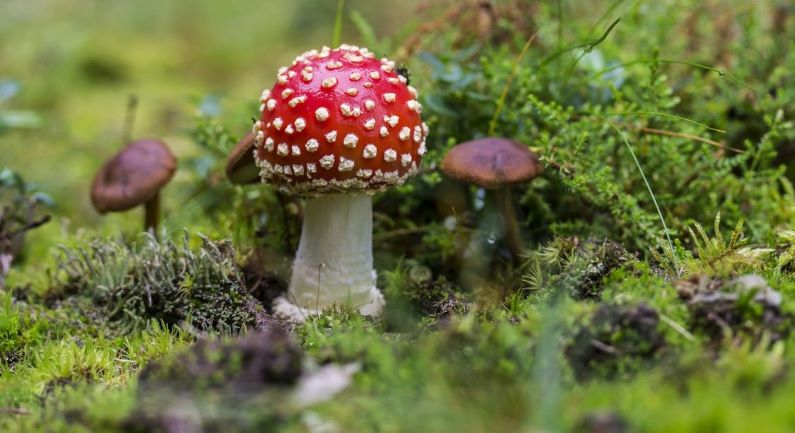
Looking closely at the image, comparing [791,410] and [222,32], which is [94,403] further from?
[222,32]

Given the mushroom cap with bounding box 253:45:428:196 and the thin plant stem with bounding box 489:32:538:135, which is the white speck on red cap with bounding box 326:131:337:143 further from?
the thin plant stem with bounding box 489:32:538:135

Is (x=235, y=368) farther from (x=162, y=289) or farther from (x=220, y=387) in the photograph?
(x=162, y=289)

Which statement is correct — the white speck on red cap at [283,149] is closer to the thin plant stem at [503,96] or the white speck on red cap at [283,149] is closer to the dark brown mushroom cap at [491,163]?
the dark brown mushroom cap at [491,163]

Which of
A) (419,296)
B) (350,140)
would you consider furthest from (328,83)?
(419,296)

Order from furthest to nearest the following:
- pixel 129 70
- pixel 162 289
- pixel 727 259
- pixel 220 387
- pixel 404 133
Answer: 1. pixel 129 70
2. pixel 162 289
3. pixel 404 133
4. pixel 727 259
5. pixel 220 387

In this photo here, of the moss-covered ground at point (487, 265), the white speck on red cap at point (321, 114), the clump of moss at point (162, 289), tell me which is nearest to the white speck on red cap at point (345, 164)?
the white speck on red cap at point (321, 114)

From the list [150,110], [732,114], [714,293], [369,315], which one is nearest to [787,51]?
[732,114]
